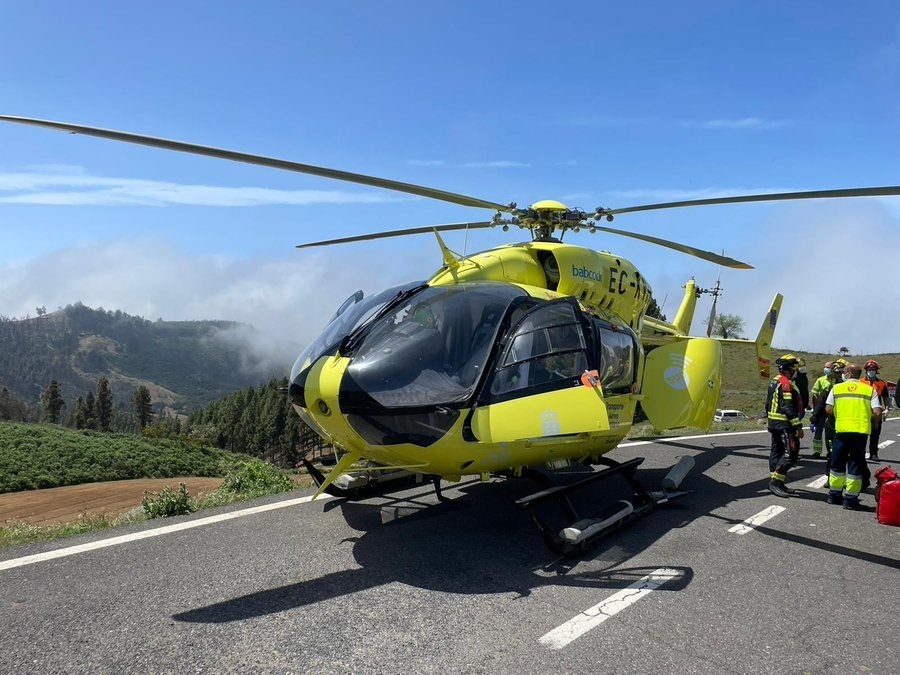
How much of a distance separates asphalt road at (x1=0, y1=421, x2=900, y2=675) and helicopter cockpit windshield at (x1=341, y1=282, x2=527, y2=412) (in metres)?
1.46

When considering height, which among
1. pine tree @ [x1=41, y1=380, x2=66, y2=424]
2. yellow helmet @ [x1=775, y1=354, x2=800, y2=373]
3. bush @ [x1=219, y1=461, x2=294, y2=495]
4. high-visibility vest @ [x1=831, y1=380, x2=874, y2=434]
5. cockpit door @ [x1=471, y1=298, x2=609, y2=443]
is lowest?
pine tree @ [x1=41, y1=380, x2=66, y2=424]

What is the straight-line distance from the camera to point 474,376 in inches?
197

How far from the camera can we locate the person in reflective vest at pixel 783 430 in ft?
25.6

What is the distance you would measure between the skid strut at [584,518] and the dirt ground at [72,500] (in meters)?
16.6

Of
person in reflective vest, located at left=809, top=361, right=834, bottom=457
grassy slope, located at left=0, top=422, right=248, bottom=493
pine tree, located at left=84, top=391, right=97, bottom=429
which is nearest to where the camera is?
person in reflective vest, located at left=809, top=361, right=834, bottom=457

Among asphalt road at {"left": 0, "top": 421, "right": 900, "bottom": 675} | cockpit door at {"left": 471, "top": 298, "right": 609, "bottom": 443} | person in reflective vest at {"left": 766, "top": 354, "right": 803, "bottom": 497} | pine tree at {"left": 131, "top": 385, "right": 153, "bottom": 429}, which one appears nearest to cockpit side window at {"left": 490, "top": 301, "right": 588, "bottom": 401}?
cockpit door at {"left": 471, "top": 298, "right": 609, "bottom": 443}

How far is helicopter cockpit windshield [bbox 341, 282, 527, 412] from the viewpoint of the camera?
4812mm

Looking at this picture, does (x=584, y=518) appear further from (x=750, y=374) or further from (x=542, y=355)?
(x=750, y=374)

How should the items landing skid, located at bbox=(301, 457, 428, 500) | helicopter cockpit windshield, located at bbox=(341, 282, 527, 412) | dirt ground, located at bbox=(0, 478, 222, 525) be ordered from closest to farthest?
helicopter cockpit windshield, located at bbox=(341, 282, 527, 412), landing skid, located at bbox=(301, 457, 428, 500), dirt ground, located at bbox=(0, 478, 222, 525)

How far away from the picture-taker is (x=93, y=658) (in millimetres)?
3404

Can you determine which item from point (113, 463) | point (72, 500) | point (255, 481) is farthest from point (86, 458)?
point (255, 481)

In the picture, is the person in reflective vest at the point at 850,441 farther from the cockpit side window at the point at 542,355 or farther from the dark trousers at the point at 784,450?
the cockpit side window at the point at 542,355

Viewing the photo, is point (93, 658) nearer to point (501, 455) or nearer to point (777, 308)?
point (501, 455)

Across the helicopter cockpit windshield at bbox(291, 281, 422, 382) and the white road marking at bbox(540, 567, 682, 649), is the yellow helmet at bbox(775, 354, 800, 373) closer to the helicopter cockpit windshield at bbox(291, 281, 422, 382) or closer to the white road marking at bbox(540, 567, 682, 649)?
the white road marking at bbox(540, 567, 682, 649)
